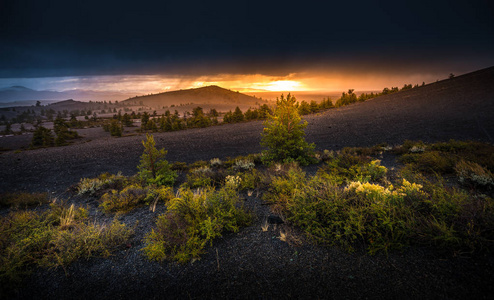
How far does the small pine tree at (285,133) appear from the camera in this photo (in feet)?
32.7

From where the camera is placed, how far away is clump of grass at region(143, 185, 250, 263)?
3701 mm

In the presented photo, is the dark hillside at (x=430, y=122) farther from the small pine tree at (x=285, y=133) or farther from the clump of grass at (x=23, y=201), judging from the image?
the clump of grass at (x=23, y=201)

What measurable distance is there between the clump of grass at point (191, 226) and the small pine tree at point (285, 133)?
563cm

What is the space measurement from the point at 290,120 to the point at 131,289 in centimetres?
915

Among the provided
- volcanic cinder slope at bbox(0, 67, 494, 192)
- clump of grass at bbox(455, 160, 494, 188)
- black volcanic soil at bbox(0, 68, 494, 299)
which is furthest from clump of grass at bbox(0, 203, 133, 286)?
clump of grass at bbox(455, 160, 494, 188)

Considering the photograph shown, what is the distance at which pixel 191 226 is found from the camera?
4.15 m

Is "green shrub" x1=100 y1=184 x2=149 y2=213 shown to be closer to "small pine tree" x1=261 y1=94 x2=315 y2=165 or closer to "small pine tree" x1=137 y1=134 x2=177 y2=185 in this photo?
"small pine tree" x1=137 y1=134 x2=177 y2=185

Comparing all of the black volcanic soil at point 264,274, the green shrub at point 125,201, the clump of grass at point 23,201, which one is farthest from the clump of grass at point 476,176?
the clump of grass at point 23,201

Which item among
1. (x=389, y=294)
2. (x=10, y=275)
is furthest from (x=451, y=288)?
(x=10, y=275)

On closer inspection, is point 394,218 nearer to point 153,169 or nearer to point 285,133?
point 285,133

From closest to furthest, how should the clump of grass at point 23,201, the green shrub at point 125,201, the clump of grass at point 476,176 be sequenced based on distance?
the clump of grass at point 476,176
the green shrub at point 125,201
the clump of grass at point 23,201

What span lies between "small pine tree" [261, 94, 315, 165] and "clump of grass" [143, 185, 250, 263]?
563 centimetres

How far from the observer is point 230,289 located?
2.90 meters

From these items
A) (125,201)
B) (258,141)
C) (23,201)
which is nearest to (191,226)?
(125,201)
